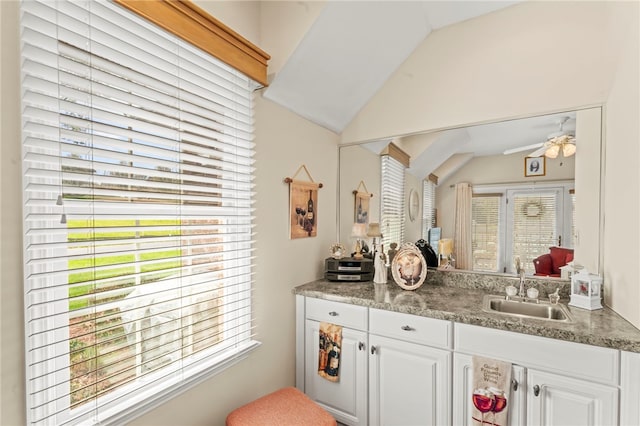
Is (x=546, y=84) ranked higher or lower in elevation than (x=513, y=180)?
higher

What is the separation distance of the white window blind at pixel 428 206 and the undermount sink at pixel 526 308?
608 mm

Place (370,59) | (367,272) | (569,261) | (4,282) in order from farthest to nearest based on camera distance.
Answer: (367,272), (370,59), (569,261), (4,282)

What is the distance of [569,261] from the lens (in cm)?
189

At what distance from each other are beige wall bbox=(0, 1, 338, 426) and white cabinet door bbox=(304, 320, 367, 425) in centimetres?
19

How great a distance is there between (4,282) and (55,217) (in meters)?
0.22

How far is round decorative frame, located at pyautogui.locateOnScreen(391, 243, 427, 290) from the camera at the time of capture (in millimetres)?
2146

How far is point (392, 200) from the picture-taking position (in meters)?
2.48

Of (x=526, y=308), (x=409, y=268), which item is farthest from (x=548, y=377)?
(x=409, y=268)

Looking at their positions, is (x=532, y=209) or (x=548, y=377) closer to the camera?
(x=548, y=377)

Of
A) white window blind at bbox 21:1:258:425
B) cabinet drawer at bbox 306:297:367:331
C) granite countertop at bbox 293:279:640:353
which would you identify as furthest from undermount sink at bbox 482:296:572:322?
white window blind at bbox 21:1:258:425

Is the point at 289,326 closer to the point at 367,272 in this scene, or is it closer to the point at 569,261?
the point at 367,272

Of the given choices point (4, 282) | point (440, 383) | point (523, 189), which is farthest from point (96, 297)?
point (523, 189)

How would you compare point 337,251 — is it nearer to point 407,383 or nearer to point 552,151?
point 407,383

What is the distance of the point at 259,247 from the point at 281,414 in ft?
2.89
